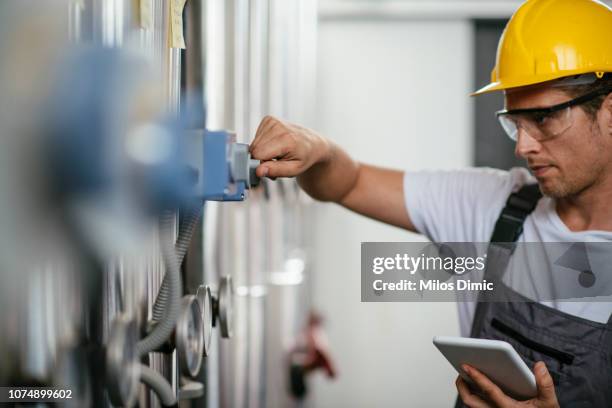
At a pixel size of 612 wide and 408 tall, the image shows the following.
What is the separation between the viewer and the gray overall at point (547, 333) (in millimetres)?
1262

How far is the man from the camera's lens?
126 cm

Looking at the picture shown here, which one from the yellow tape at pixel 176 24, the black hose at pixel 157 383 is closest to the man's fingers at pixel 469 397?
the black hose at pixel 157 383

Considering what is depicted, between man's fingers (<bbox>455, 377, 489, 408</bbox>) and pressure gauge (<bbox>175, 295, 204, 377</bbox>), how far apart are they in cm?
58

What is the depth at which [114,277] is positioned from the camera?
0.75m

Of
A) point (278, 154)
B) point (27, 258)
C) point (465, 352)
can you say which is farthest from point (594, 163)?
point (27, 258)

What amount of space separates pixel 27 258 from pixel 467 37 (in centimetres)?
362

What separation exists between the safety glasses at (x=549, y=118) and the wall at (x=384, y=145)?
250 cm

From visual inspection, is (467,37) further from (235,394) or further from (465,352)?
(465,352)

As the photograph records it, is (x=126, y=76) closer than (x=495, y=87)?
Yes

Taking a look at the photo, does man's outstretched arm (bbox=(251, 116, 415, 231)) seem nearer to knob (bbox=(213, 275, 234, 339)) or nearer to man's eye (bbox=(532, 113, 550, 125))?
knob (bbox=(213, 275, 234, 339))

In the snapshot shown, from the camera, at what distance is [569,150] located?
135cm

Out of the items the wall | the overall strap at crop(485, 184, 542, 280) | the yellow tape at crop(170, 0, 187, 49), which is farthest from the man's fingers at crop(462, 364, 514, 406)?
the wall

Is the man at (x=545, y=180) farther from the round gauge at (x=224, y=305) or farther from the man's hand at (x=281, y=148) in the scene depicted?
the round gauge at (x=224, y=305)

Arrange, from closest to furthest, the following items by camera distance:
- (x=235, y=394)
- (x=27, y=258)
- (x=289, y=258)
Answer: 1. (x=27, y=258)
2. (x=235, y=394)
3. (x=289, y=258)
